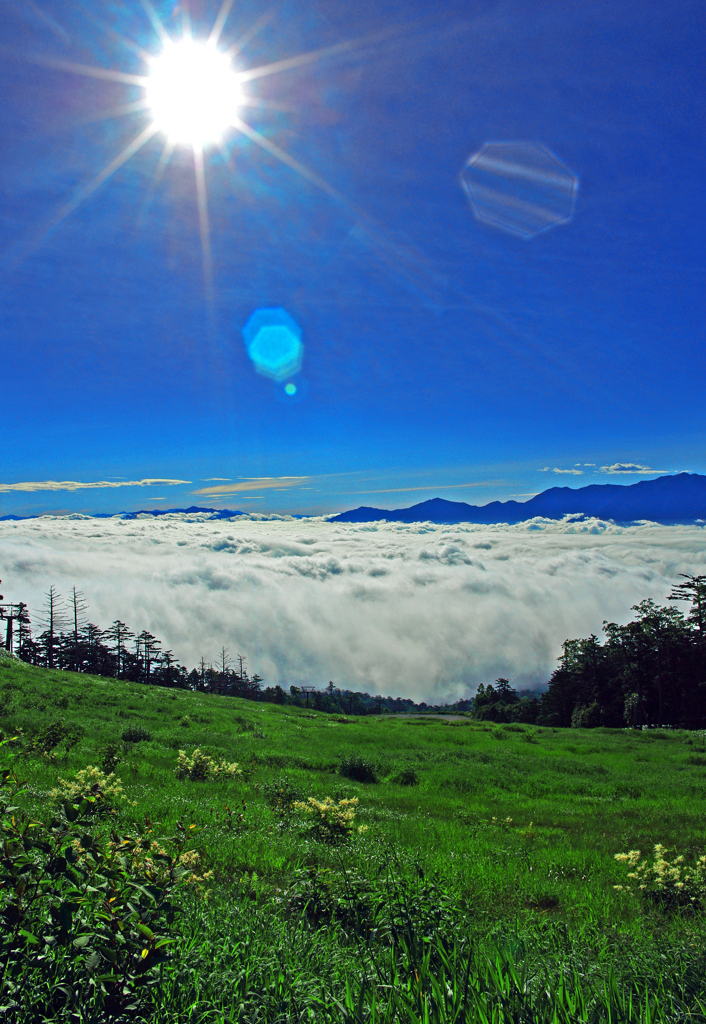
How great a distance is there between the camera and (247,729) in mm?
29703

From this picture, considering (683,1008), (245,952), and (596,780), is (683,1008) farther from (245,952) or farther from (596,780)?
(596,780)

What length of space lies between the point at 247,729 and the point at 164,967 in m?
28.1

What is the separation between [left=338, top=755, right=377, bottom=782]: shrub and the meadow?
12 centimetres

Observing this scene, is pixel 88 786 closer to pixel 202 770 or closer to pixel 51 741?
pixel 51 741

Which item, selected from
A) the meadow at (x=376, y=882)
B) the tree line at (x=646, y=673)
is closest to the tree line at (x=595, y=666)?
the tree line at (x=646, y=673)

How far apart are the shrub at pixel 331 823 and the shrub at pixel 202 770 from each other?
5511mm

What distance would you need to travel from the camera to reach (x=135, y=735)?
21328 mm

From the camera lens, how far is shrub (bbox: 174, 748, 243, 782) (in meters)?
15.9

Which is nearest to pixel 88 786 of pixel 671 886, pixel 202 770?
pixel 202 770

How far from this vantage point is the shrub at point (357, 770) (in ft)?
66.9

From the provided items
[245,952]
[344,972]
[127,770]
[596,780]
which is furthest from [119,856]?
[596,780]

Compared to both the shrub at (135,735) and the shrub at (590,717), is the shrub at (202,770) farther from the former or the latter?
the shrub at (590,717)

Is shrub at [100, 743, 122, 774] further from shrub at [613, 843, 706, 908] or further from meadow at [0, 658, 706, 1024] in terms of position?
shrub at [613, 843, 706, 908]

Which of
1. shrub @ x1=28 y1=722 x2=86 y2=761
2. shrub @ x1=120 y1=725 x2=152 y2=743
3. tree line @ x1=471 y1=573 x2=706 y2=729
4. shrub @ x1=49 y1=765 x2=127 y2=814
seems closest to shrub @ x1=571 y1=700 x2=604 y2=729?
tree line @ x1=471 y1=573 x2=706 y2=729
